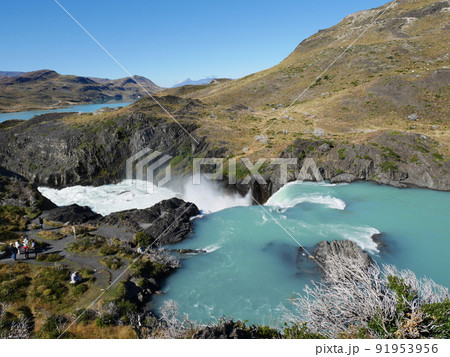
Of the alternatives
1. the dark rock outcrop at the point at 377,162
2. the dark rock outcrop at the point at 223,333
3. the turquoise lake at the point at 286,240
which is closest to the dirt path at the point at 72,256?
the turquoise lake at the point at 286,240

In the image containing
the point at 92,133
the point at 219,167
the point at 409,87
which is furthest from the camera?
the point at 409,87

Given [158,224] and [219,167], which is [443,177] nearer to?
[219,167]

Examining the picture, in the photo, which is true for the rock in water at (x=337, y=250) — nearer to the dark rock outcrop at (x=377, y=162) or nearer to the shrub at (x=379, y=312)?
the shrub at (x=379, y=312)

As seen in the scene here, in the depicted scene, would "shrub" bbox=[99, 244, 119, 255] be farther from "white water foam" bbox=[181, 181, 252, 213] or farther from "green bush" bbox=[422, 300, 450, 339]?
"green bush" bbox=[422, 300, 450, 339]

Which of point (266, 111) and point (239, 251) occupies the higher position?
point (266, 111)

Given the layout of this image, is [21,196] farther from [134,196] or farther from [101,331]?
[101,331]

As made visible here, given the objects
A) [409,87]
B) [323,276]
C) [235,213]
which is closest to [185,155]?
[235,213]
